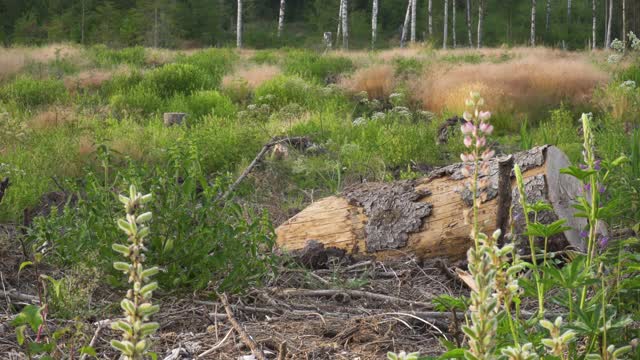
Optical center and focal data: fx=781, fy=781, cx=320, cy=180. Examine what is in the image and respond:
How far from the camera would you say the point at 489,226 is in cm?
400

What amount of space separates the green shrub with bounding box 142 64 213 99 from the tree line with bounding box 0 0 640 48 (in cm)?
2018

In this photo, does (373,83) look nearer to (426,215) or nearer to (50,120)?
(50,120)

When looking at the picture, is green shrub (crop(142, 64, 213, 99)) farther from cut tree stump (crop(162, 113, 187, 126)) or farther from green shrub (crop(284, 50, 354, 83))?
cut tree stump (crop(162, 113, 187, 126))

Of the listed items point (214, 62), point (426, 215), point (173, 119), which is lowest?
point (426, 215)

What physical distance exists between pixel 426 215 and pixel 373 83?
831 centimetres

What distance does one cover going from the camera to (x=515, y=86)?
35.6 ft

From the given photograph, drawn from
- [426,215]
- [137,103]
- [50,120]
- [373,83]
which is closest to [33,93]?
[137,103]

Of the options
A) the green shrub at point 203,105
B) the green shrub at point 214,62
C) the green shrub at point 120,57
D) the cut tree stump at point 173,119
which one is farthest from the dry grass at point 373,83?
the green shrub at point 120,57

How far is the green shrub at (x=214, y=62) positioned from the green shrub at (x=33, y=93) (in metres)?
2.43

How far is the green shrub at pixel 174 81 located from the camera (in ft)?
39.7

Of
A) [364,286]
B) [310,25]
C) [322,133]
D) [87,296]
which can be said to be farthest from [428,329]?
[310,25]

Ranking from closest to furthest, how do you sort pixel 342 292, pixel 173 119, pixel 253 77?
pixel 342 292, pixel 173 119, pixel 253 77

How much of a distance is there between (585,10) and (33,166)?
53.5m

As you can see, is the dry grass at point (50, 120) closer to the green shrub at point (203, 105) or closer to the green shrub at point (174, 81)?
the green shrub at point (203, 105)
